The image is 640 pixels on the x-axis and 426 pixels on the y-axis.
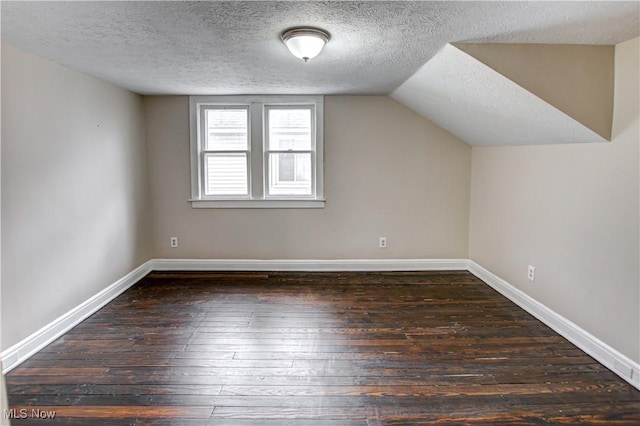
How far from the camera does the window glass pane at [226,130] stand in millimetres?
4426

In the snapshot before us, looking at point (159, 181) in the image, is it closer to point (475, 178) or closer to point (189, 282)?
point (189, 282)

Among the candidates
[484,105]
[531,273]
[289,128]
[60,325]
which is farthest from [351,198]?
[60,325]

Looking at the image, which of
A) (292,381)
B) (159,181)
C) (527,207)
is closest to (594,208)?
(527,207)

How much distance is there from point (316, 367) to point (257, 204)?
96.2 inches

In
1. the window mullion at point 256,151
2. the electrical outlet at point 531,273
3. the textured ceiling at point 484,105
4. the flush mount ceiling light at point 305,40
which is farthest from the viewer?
the window mullion at point 256,151

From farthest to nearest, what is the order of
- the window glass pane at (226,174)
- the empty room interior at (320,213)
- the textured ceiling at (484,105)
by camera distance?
1. the window glass pane at (226,174)
2. the textured ceiling at (484,105)
3. the empty room interior at (320,213)

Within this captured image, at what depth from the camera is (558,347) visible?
2646 mm

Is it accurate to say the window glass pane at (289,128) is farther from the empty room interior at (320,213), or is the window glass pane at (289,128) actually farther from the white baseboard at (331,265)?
the white baseboard at (331,265)

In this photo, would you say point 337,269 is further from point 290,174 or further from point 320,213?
point 290,174

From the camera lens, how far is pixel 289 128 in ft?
14.6

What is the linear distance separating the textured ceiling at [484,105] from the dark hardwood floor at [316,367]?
150 cm

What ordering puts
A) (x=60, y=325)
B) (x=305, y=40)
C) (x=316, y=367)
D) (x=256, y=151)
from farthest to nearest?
(x=256, y=151) < (x=60, y=325) < (x=316, y=367) < (x=305, y=40)

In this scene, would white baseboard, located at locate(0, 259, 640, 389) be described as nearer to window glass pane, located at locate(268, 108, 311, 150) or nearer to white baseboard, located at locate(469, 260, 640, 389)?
white baseboard, located at locate(469, 260, 640, 389)

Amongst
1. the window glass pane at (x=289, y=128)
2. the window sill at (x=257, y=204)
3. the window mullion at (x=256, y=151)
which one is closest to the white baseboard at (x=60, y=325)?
the window sill at (x=257, y=204)
